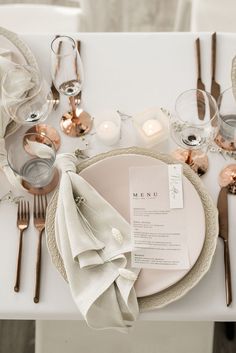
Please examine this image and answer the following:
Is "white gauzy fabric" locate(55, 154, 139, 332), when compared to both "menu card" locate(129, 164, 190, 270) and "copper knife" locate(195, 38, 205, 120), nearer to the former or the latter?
"menu card" locate(129, 164, 190, 270)

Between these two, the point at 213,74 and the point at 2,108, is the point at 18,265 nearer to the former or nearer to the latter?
the point at 2,108

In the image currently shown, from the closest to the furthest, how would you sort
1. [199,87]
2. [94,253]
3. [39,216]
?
[94,253], [39,216], [199,87]

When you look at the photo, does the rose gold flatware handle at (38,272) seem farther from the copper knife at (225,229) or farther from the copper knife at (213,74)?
the copper knife at (213,74)

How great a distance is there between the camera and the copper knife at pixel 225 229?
0.96 metres

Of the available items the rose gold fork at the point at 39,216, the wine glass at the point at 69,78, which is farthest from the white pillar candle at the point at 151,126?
the rose gold fork at the point at 39,216

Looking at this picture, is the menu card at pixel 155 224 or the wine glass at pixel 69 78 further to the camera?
the wine glass at pixel 69 78

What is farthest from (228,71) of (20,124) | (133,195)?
(20,124)

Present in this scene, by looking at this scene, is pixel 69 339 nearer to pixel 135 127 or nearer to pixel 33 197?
pixel 33 197

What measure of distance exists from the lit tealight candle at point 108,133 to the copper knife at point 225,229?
0.90ft

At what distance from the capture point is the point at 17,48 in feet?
3.88

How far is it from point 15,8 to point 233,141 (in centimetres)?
97

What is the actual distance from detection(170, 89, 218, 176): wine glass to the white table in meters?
0.03

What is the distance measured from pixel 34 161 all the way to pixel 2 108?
141 millimetres

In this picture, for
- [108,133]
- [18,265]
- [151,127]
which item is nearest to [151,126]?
[151,127]
